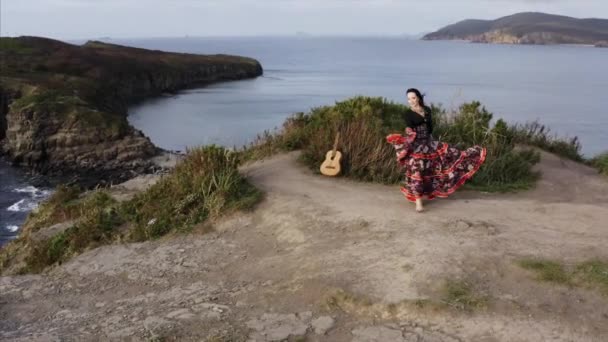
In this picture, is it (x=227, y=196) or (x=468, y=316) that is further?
(x=227, y=196)

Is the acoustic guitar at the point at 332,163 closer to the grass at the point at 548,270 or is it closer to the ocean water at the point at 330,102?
the grass at the point at 548,270

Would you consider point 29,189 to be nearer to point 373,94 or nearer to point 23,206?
point 23,206

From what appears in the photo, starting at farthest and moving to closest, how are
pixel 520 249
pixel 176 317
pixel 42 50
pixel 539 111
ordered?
pixel 42 50
pixel 539 111
pixel 520 249
pixel 176 317

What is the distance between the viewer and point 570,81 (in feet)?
231

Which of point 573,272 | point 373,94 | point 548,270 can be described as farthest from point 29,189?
point 373,94

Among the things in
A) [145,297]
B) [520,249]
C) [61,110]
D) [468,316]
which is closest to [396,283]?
[468,316]

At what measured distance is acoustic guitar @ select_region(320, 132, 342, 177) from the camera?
12383mm

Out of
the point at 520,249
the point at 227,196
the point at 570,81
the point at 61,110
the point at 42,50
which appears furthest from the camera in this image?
the point at 570,81

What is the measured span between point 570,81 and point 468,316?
70.6 m

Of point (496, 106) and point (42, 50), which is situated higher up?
point (42, 50)

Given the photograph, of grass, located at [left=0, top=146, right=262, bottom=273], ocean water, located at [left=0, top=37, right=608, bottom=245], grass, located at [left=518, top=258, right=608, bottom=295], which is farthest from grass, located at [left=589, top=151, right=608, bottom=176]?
grass, located at [left=0, top=146, right=262, bottom=273]

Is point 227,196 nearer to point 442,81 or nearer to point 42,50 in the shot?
point 42,50

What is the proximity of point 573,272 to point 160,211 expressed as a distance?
6.97m

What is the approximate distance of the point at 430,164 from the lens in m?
10.4
